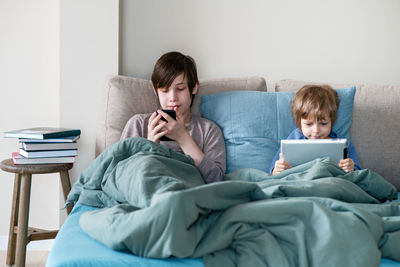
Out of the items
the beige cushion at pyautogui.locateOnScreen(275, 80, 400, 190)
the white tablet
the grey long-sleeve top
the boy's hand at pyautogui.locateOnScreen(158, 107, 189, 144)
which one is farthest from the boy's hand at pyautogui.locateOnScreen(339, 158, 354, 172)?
the boy's hand at pyautogui.locateOnScreen(158, 107, 189, 144)

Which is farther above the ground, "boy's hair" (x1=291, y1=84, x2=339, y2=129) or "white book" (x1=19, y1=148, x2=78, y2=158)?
"boy's hair" (x1=291, y1=84, x2=339, y2=129)

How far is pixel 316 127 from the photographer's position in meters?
2.01

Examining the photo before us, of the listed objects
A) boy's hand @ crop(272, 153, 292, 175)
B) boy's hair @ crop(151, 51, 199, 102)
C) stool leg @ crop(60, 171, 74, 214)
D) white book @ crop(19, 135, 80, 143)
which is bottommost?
stool leg @ crop(60, 171, 74, 214)

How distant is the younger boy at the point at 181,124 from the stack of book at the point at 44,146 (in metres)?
0.29

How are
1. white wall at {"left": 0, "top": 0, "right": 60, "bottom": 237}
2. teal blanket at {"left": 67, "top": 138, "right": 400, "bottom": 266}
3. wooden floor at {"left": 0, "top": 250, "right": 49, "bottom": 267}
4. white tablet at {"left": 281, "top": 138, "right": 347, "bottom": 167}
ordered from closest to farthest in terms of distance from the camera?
teal blanket at {"left": 67, "top": 138, "right": 400, "bottom": 266}
white tablet at {"left": 281, "top": 138, "right": 347, "bottom": 167}
wooden floor at {"left": 0, "top": 250, "right": 49, "bottom": 267}
white wall at {"left": 0, "top": 0, "right": 60, "bottom": 237}

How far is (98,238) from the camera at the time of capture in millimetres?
1179

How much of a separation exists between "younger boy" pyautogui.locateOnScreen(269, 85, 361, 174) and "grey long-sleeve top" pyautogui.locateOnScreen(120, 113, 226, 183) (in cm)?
24

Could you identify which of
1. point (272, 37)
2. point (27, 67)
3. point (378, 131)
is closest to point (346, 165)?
point (378, 131)

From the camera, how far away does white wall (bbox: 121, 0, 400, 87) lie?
248cm

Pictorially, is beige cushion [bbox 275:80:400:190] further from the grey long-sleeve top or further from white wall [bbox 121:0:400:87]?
the grey long-sleeve top

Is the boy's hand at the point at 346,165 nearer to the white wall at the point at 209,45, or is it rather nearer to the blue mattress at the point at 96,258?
the blue mattress at the point at 96,258

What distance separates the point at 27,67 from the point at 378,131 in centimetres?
183

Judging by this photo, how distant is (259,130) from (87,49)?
96cm

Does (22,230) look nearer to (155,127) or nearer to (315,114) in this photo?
(155,127)
